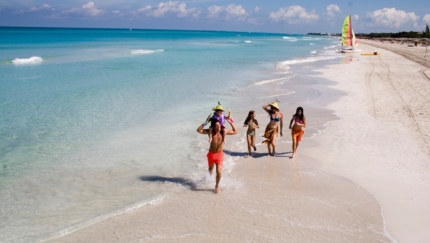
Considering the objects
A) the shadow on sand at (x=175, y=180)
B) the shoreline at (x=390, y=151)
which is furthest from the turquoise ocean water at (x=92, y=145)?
the shoreline at (x=390, y=151)

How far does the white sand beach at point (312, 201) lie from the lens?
5641mm

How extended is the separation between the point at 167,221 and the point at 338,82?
57.0ft

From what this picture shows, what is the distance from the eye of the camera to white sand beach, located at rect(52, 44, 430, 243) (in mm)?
5641

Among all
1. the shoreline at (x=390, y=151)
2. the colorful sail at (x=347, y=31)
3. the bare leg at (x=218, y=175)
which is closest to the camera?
the shoreline at (x=390, y=151)

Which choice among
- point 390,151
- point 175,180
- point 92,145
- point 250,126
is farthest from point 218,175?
point 390,151

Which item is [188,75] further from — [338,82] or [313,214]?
→ [313,214]

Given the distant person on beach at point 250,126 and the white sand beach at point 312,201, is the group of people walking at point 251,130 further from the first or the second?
the white sand beach at point 312,201

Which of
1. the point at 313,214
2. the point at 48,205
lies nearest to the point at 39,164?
the point at 48,205

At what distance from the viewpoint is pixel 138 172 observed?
26.6 ft

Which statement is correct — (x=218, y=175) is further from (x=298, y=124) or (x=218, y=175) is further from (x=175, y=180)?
(x=298, y=124)

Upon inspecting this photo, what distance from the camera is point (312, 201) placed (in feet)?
22.0

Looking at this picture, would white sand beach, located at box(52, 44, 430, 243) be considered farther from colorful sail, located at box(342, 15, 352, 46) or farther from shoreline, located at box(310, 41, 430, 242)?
colorful sail, located at box(342, 15, 352, 46)

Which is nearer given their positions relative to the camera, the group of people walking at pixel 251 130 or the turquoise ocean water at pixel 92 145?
the turquoise ocean water at pixel 92 145

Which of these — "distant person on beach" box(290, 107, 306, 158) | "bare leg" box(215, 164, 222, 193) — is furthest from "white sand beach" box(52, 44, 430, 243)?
"distant person on beach" box(290, 107, 306, 158)
